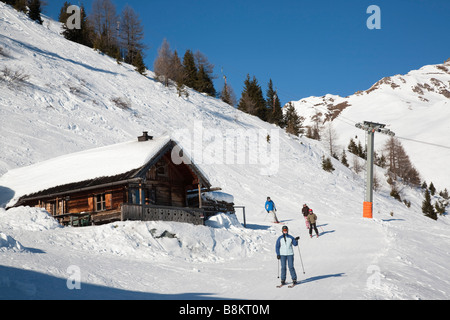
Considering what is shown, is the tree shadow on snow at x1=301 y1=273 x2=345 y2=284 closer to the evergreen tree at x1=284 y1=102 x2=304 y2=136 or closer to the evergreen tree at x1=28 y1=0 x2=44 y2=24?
the evergreen tree at x1=284 y1=102 x2=304 y2=136

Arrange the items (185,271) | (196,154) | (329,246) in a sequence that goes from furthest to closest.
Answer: (196,154) < (329,246) < (185,271)

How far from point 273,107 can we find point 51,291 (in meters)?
78.8

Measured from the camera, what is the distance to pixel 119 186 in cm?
2178

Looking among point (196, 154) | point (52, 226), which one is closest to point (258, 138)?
point (196, 154)

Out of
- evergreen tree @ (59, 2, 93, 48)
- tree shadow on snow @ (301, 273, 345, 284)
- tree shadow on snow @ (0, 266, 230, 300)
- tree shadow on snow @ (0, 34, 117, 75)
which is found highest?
evergreen tree @ (59, 2, 93, 48)

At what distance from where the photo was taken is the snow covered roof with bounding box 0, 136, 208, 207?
69.1ft

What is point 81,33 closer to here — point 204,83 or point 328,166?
point 204,83

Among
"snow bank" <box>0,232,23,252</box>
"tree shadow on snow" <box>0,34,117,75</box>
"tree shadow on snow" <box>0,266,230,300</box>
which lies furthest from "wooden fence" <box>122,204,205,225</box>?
"tree shadow on snow" <box>0,34,117,75</box>

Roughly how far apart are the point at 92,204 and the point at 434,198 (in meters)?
67.7

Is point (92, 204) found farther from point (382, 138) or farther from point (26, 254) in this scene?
point (382, 138)

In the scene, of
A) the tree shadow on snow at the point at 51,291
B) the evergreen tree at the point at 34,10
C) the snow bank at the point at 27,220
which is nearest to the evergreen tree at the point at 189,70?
the evergreen tree at the point at 34,10

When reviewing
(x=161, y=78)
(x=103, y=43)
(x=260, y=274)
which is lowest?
(x=260, y=274)

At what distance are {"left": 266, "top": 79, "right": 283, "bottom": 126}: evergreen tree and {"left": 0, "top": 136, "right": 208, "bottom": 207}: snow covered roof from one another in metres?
53.6

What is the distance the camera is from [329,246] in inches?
817
